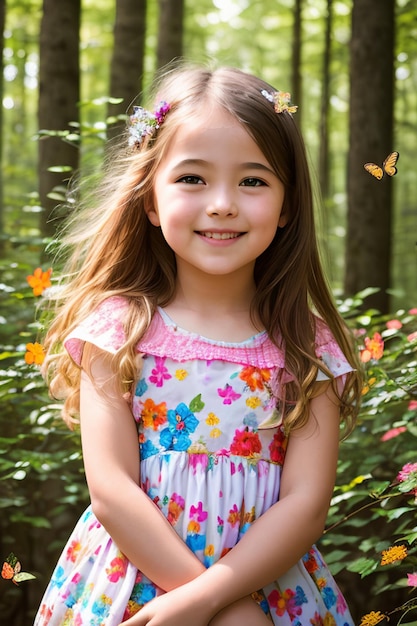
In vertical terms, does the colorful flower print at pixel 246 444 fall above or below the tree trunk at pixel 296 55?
below

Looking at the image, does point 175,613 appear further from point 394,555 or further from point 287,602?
point 394,555

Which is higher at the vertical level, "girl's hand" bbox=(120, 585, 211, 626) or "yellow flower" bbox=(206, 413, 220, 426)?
"yellow flower" bbox=(206, 413, 220, 426)

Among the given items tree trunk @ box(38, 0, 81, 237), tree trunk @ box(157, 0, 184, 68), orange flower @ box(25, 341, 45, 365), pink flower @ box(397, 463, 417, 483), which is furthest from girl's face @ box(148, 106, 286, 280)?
tree trunk @ box(157, 0, 184, 68)

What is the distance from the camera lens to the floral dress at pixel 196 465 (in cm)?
206

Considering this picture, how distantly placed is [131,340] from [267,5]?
535 inches

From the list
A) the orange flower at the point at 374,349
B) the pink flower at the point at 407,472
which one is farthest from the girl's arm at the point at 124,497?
the orange flower at the point at 374,349

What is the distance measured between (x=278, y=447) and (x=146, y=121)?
0.95 m

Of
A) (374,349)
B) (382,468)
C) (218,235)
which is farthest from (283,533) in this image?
(382,468)

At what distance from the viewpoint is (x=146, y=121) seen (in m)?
2.32

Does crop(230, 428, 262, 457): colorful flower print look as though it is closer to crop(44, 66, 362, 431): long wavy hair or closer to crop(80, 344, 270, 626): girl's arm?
crop(44, 66, 362, 431): long wavy hair

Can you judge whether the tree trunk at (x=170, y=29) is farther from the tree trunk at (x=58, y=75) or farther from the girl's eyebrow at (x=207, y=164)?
the girl's eyebrow at (x=207, y=164)

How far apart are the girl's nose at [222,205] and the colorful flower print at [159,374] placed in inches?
16.0

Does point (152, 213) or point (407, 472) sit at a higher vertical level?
point (152, 213)

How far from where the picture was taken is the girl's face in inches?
82.6
